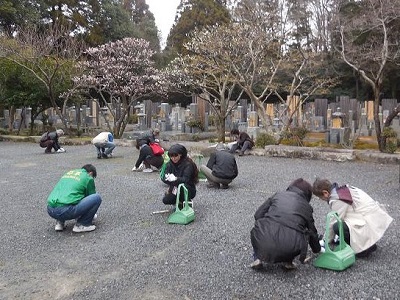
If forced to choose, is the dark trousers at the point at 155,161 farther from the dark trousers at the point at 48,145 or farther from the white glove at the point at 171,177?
the dark trousers at the point at 48,145

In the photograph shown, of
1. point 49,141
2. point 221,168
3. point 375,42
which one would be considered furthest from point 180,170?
point 375,42

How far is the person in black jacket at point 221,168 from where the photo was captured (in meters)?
6.43

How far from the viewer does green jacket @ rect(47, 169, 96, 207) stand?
4418 millimetres

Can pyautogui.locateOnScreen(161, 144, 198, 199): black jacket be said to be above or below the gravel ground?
above

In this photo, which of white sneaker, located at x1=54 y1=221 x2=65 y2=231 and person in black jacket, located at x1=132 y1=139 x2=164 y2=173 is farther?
person in black jacket, located at x1=132 y1=139 x2=164 y2=173

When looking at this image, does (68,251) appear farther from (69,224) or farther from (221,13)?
(221,13)

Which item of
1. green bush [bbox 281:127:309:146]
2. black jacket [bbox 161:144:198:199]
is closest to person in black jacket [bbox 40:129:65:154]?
green bush [bbox 281:127:309:146]

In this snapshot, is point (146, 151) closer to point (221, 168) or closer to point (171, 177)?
point (221, 168)

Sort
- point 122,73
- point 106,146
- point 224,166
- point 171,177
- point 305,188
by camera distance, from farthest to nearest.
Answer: point 122,73, point 106,146, point 224,166, point 171,177, point 305,188

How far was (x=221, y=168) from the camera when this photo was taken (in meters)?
6.43

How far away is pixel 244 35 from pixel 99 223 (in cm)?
916

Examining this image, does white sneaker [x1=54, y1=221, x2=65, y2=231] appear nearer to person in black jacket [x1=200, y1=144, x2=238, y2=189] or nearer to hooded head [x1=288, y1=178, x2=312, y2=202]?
person in black jacket [x1=200, y1=144, x2=238, y2=189]

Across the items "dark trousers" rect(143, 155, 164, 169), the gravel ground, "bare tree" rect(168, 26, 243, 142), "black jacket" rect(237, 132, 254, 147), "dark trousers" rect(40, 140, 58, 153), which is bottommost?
the gravel ground

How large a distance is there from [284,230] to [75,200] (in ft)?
8.00
